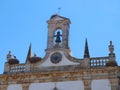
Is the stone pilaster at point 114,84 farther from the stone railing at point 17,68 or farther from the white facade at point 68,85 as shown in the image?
the stone railing at point 17,68

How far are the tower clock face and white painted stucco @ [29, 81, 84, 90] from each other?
1.56 meters

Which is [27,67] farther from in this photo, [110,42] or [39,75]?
[110,42]

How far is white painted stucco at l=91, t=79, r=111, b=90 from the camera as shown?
22.3 meters

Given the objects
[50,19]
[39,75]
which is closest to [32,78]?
[39,75]

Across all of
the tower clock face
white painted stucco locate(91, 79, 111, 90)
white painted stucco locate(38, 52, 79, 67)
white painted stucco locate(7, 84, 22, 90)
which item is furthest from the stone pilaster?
white painted stucco locate(7, 84, 22, 90)

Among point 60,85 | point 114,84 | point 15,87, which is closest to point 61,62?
point 60,85

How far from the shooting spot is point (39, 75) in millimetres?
23828

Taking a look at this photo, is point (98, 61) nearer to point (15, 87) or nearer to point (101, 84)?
point (101, 84)

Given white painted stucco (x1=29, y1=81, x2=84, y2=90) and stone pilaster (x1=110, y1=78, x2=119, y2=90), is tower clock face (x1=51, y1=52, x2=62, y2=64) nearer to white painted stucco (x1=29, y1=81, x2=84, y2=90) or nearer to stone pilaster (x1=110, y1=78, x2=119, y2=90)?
white painted stucco (x1=29, y1=81, x2=84, y2=90)

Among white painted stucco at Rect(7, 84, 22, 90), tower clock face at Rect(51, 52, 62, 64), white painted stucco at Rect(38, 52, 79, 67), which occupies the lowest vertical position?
white painted stucco at Rect(7, 84, 22, 90)

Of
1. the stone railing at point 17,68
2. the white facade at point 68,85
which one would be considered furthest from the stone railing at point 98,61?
the stone railing at point 17,68

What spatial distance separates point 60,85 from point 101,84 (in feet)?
8.52

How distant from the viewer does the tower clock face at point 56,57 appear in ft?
79.2

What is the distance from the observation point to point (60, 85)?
23203mm
